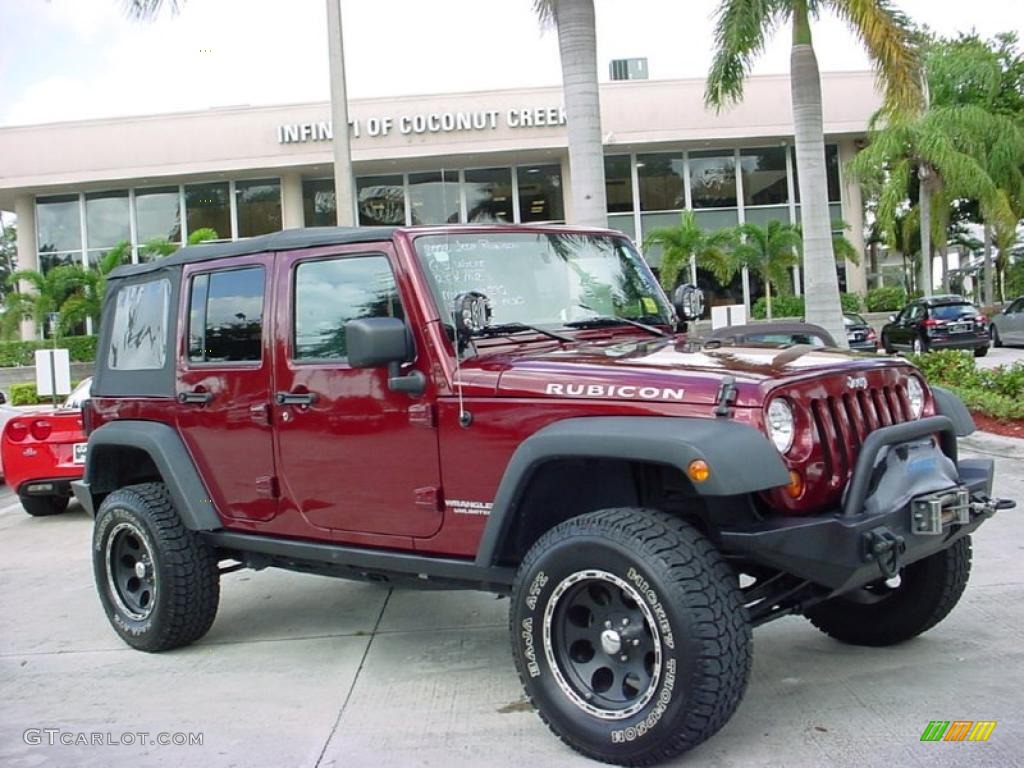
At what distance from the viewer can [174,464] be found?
17.1 feet

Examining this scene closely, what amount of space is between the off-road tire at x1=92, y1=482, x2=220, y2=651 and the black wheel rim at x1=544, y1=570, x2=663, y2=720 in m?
2.31

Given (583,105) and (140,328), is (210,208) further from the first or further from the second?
(140,328)

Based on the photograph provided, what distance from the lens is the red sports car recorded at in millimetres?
9609

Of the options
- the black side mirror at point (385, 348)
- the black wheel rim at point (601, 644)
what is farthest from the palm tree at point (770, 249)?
the black wheel rim at point (601, 644)

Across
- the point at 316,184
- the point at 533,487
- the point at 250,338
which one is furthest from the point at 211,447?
the point at 316,184

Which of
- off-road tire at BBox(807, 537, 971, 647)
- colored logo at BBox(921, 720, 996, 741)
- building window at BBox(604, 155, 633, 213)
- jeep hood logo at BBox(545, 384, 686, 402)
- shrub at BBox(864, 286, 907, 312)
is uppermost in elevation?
building window at BBox(604, 155, 633, 213)

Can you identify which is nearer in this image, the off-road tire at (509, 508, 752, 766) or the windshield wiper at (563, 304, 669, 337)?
the off-road tire at (509, 508, 752, 766)

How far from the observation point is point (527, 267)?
4.72 m

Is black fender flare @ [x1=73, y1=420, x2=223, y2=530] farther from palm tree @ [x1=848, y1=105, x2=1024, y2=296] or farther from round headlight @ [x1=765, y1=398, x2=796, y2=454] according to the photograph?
palm tree @ [x1=848, y1=105, x2=1024, y2=296]

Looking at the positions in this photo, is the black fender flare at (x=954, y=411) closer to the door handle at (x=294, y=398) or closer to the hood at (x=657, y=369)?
the hood at (x=657, y=369)

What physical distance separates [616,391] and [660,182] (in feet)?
95.7

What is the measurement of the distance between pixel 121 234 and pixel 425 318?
31.1 metres

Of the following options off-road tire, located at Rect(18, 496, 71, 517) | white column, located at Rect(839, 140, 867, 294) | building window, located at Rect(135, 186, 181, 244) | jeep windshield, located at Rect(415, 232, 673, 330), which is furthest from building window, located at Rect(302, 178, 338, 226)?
jeep windshield, located at Rect(415, 232, 673, 330)

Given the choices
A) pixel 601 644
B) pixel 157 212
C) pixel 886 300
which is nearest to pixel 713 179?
pixel 886 300
